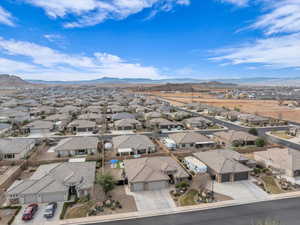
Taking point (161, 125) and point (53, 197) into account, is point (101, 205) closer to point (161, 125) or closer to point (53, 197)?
point (53, 197)

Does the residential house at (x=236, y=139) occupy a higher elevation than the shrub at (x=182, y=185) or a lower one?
higher

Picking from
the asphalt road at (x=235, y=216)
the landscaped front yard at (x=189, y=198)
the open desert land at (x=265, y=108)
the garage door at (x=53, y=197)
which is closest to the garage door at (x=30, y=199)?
the garage door at (x=53, y=197)

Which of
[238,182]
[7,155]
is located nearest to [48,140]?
[7,155]

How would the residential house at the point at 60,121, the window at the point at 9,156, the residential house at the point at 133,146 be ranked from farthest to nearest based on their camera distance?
the residential house at the point at 60,121 → the residential house at the point at 133,146 → the window at the point at 9,156

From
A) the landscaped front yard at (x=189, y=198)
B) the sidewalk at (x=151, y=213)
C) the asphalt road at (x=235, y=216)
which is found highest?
the landscaped front yard at (x=189, y=198)

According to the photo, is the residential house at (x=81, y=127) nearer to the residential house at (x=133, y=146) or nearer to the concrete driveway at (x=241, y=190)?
the residential house at (x=133, y=146)

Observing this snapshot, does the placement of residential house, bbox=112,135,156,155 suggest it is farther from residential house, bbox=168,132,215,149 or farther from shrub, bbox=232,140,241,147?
shrub, bbox=232,140,241,147

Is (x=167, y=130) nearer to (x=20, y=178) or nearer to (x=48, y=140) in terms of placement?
(x=48, y=140)

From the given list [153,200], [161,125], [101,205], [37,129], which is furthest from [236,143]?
[37,129]

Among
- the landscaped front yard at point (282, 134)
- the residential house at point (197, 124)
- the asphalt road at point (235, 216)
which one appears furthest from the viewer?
the residential house at point (197, 124)
